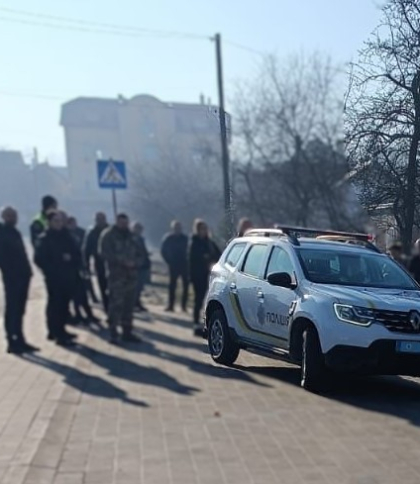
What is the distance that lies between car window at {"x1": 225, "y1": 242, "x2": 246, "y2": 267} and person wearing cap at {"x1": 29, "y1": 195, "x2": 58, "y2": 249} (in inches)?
122

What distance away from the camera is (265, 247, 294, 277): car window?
51.6 inches

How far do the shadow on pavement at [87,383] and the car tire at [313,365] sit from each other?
1119 centimetres

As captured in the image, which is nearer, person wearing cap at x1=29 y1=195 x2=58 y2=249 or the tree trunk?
the tree trunk

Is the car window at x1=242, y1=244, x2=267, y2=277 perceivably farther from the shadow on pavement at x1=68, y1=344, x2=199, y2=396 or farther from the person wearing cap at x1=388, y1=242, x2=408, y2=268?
the shadow on pavement at x1=68, y1=344, x2=199, y2=396

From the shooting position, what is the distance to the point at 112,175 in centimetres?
564

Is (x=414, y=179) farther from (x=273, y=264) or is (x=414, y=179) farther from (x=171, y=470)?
(x=171, y=470)

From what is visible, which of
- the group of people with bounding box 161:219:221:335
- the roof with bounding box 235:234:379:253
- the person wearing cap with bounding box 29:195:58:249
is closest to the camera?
the roof with bounding box 235:234:379:253

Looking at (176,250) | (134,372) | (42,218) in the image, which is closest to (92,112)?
(42,218)

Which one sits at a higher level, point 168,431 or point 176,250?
point 176,250

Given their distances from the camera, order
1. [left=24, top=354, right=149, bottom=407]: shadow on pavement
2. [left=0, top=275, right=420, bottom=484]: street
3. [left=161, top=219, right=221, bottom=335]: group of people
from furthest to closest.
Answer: [left=24, top=354, right=149, bottom=407]: shadow on pavement, [left=0, top=275, right=420, bottom=484]: street, [left=161, top=219, right=221, bottom=335]: group of people

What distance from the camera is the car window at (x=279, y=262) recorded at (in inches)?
51.6

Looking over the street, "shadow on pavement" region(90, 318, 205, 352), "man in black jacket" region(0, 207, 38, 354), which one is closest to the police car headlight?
"man in black jacket" region(0, 207, 38, 354)

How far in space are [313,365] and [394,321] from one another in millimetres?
186

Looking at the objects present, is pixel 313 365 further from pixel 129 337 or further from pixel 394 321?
pixel 129 337
